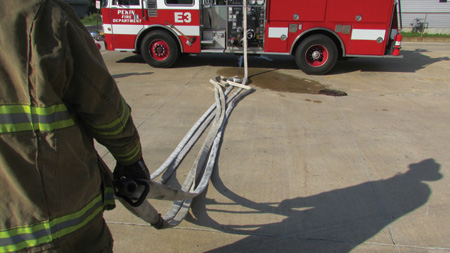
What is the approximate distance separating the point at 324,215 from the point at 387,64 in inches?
308

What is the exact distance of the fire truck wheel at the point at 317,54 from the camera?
24.5ft

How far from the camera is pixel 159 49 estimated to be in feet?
26.2

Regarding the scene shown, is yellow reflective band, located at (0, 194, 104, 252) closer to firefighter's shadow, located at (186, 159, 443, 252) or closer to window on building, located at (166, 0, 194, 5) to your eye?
firefighter's shadow, located at (186, 159, 443, 252)

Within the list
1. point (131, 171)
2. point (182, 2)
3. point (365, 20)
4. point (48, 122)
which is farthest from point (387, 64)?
point (48, 122)

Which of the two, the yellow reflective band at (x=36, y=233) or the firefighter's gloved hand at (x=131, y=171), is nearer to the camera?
the yellow reflective band at (x=36, y=233)

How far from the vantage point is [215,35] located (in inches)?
313

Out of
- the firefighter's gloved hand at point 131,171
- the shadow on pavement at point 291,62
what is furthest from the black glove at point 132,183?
the shadow on pavement at point 291,62

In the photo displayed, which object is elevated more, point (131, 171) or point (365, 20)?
point (365, 20)

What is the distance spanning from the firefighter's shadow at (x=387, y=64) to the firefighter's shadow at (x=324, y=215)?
17.9 ft

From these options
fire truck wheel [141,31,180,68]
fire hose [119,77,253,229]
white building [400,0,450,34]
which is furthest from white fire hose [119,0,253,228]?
white building [400,0,450,34]

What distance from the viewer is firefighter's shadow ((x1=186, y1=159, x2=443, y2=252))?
7.81 ft

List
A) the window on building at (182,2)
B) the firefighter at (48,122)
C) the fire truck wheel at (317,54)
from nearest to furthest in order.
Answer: the firefighter at (48,122) → the fire truck wheel at (317,54) → the window on building at (182,2)

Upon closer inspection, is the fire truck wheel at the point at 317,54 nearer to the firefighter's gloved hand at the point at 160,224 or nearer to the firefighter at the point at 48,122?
the firefighter's gloved hand at the point at 160,224

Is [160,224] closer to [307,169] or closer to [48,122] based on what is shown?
[48,122]
